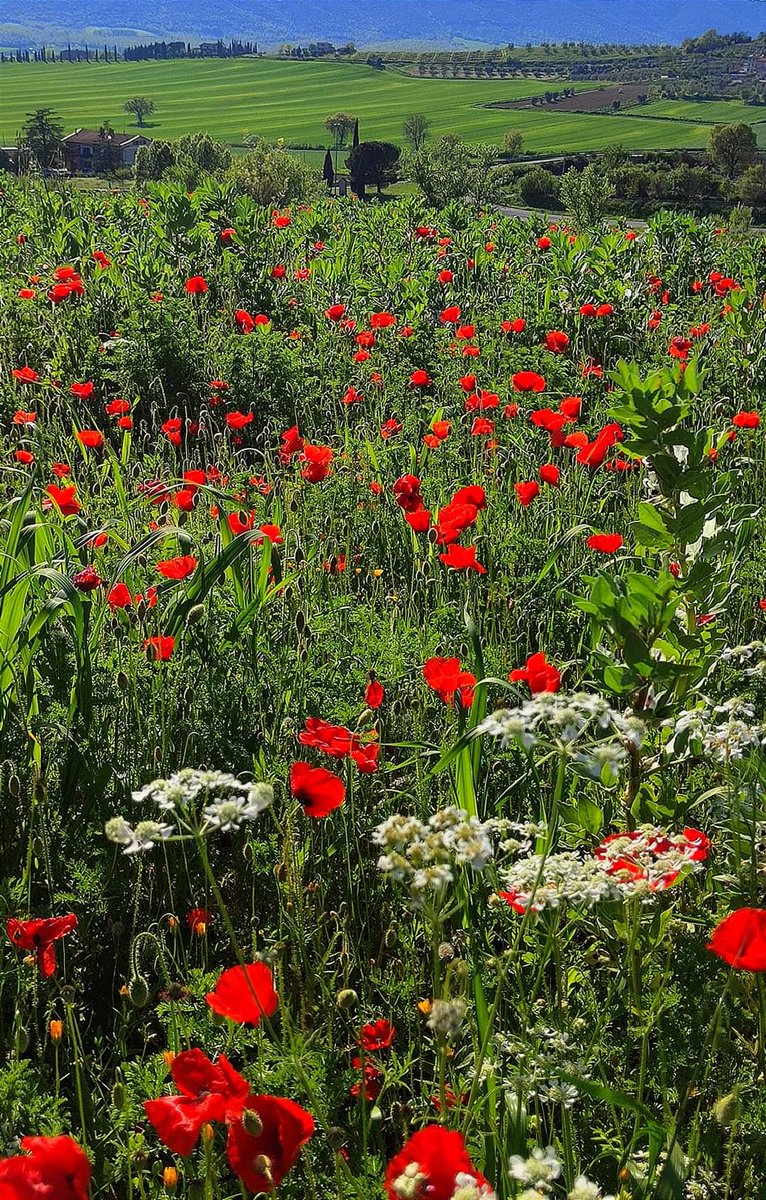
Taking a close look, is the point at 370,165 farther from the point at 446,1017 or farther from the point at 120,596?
the point at 446,1017

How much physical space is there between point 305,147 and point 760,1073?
106 metres

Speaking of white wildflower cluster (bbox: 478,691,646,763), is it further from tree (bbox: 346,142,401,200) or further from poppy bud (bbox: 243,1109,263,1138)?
tree (bbox: 346,142,401,200)

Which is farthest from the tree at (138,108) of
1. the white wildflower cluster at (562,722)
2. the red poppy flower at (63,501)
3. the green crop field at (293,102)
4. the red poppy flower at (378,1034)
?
the white wildflower cluster at (562,722)

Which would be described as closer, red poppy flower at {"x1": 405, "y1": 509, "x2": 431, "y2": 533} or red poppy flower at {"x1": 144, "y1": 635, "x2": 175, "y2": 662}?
red poppy flower at {"x1": 144, "y1": 635, "x2": 175, "y2": 662}

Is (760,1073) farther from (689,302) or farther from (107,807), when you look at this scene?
(689,302)

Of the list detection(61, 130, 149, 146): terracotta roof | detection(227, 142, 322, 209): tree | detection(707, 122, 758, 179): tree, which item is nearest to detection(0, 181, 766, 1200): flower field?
detection(227, 142, 322, 209): tree

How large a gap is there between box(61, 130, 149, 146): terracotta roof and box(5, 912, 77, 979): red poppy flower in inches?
3704

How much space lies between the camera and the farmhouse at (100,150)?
84.5m

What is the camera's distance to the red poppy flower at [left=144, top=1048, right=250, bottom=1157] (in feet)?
3.70

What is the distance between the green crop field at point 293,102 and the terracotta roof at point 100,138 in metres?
7.94

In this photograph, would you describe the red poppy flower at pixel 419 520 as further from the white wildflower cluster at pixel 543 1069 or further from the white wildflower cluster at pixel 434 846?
the white wildflower cluster at pixel 434 846

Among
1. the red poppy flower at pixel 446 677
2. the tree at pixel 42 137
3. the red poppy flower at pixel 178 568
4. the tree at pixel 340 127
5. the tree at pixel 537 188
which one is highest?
the tree at pixel 340 127

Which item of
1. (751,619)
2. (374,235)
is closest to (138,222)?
(374,235)

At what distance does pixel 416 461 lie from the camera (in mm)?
4312
